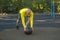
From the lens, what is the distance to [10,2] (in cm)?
1775

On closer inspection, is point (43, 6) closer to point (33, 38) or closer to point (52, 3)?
point (52, 3)

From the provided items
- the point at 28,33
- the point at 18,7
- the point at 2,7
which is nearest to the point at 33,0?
the point at 18,7

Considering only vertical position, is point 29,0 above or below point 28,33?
above

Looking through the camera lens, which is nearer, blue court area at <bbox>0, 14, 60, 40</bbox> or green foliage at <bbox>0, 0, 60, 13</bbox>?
blue court area at <bbox>0, 14, 60, 40</bbox>

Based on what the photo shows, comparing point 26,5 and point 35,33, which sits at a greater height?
point 26,5

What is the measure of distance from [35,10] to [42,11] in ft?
1.94

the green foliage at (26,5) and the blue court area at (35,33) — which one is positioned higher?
the green foliage at (26,5)

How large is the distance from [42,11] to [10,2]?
2701 millimetres

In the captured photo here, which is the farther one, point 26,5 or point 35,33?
point 26,5

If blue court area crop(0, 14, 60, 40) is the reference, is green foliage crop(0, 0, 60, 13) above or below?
above

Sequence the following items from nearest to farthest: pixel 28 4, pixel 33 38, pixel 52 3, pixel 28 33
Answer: pixel 33 38, pixel 28 33, pixel 52 3, pixel 28 4

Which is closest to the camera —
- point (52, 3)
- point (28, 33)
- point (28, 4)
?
point (28, 33)

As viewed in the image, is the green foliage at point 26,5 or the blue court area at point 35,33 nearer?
the blue court area at point 35,33

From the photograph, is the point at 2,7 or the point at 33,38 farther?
the point at 2,7
